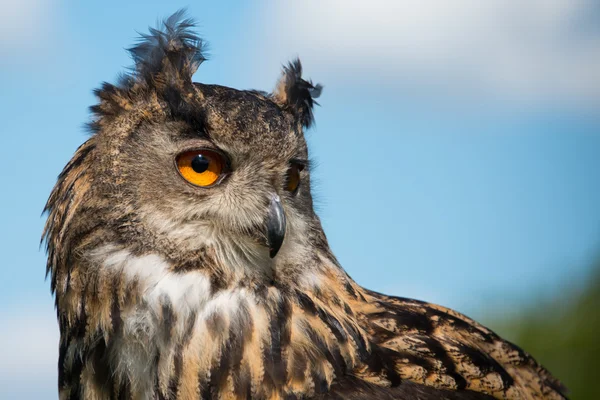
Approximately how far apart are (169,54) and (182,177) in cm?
49

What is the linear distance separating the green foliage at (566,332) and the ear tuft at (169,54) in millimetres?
3543

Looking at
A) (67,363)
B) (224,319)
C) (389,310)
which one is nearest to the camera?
(224,319)

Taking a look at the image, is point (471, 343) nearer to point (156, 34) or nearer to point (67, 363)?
point (67, 363)

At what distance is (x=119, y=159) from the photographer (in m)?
2.43

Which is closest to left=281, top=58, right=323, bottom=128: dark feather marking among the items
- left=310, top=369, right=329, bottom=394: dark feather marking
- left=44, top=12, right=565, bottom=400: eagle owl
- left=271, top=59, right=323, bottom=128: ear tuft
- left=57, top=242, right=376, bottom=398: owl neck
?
left=271, top=59, right=323, bottom=128: ear tuft

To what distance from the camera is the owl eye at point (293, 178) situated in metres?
2.65

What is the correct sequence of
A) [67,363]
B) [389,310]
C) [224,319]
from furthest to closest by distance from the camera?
[389,310], [67,363], [224,319]

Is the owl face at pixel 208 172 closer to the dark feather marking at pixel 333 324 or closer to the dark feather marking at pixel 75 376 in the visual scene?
the dark feather marking at pixel 333 324

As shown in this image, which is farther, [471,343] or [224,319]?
[471,343]

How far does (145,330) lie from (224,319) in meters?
0.27

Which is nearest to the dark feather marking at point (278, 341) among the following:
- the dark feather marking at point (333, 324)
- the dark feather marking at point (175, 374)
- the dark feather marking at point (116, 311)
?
the dark feather marking at point (333, 324)

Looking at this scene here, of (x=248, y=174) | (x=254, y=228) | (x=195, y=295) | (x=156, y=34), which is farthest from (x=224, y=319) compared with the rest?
(x=156, y=34)

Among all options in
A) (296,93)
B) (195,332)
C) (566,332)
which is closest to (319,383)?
(195,332)

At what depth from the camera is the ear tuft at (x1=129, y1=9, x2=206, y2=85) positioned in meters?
2.53
